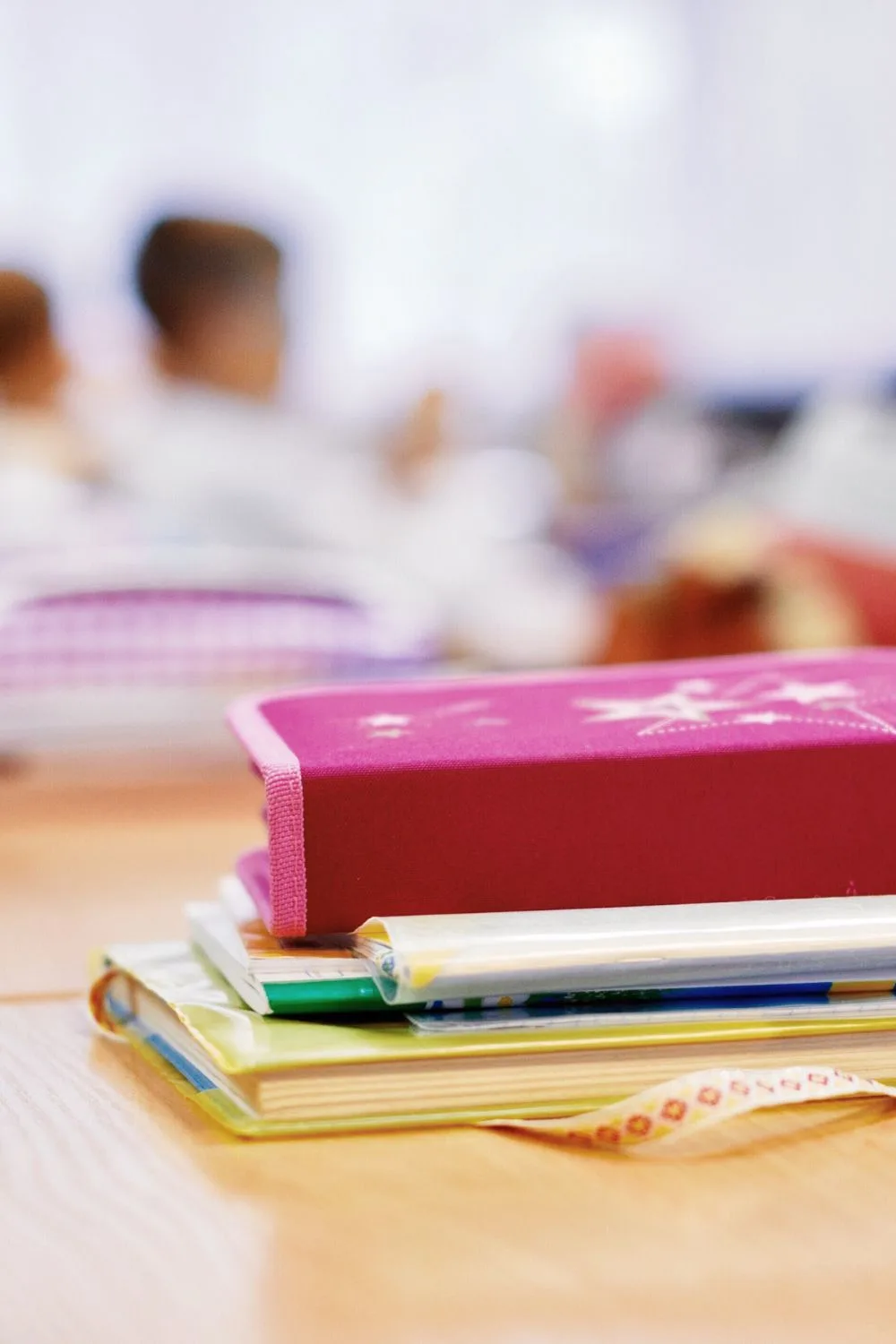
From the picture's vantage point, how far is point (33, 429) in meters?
1.77

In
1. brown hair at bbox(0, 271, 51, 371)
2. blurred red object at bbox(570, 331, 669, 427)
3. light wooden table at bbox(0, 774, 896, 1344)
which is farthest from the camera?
blurred red object at bbox(570, 331, 669, 427)

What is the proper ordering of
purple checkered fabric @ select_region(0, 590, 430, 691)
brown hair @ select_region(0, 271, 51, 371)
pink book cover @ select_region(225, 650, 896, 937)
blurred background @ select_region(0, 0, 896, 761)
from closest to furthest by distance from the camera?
pink book cover @ select_region(225, 650, 896, 937) → purple checkered fabric @ select_region(0, 590, 430, 691) → brown hair @ select_region(0, 271, 51, 371) → blurred background @ select_region(0, 0, 896, 761)

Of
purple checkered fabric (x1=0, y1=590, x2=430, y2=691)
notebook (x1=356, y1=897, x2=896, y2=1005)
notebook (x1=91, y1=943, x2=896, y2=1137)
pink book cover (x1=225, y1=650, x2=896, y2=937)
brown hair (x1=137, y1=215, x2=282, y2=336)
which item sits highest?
brown hair (x1=137, y1=215, x2=282, y2=336)

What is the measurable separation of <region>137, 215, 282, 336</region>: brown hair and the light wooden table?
3.58 ft

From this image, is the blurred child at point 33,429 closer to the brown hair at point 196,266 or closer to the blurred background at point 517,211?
the brown hair at point 196,266

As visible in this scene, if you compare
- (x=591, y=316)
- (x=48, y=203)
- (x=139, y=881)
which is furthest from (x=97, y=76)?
(x=139, y=881)

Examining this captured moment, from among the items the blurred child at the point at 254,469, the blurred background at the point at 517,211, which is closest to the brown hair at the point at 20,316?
the blurred child at the point at 254,469

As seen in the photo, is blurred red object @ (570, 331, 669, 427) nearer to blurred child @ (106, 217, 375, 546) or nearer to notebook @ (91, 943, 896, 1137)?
blurred child @ (106, 217, 375, 546)

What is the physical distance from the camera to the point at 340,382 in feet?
12.1

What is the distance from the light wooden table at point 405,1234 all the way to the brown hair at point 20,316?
4.19ft

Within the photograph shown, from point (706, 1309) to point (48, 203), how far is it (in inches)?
137

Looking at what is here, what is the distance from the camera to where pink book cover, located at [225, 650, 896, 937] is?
0.42 meters

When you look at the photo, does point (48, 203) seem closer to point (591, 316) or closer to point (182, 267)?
point (591, 316)

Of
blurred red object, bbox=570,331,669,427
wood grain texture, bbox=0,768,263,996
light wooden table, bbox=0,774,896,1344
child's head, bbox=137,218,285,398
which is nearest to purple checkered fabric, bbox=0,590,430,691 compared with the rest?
wood grain texture, bbox=0,768,263,996
